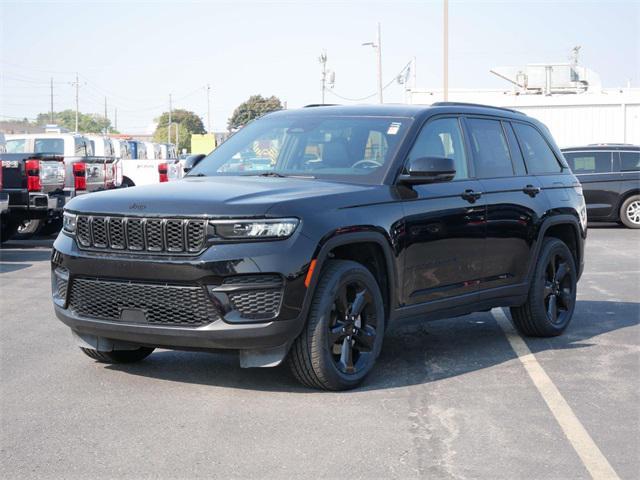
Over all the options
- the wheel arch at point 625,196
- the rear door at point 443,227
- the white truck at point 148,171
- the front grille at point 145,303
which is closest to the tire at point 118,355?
the front grille at point 145,303

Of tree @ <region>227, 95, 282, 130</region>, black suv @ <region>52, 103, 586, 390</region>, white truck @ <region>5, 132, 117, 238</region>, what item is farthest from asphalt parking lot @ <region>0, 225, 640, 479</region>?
tree @ <region>227, 95, 282, 130</region>

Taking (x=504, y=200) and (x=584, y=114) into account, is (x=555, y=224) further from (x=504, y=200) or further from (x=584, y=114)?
(x=584, y=114)

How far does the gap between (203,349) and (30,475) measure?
1.55 metres

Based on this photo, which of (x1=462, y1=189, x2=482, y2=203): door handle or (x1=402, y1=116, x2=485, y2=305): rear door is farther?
(x1=462, y1=189, x2=482, y2=203): door handle

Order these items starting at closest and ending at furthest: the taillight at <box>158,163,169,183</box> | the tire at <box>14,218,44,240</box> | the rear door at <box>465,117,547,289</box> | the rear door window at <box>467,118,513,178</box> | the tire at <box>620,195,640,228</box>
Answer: the rear door at <box>465,117,547,289</box>, the rear door window at <box>467,118,513,178</box>, the tire at <box>14,218,44,240</box>, the tire at <box>620,195,640,228</box>, the taillight at <box>158,163,169,183</box>

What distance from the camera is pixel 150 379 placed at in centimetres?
674

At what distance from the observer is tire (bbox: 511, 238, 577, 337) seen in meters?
8.36

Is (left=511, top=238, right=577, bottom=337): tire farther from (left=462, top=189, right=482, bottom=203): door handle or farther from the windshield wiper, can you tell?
the windshield wiper

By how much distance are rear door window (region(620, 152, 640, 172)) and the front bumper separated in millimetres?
17292

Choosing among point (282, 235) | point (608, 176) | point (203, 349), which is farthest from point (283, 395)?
point (608, 176)

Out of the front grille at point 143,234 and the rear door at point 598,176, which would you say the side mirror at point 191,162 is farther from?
the rear door at point 598,176

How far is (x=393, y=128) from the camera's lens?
7.27 meters

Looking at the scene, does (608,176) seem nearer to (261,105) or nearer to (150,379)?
(150,379)

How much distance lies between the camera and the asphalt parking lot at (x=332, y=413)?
16.2ft
